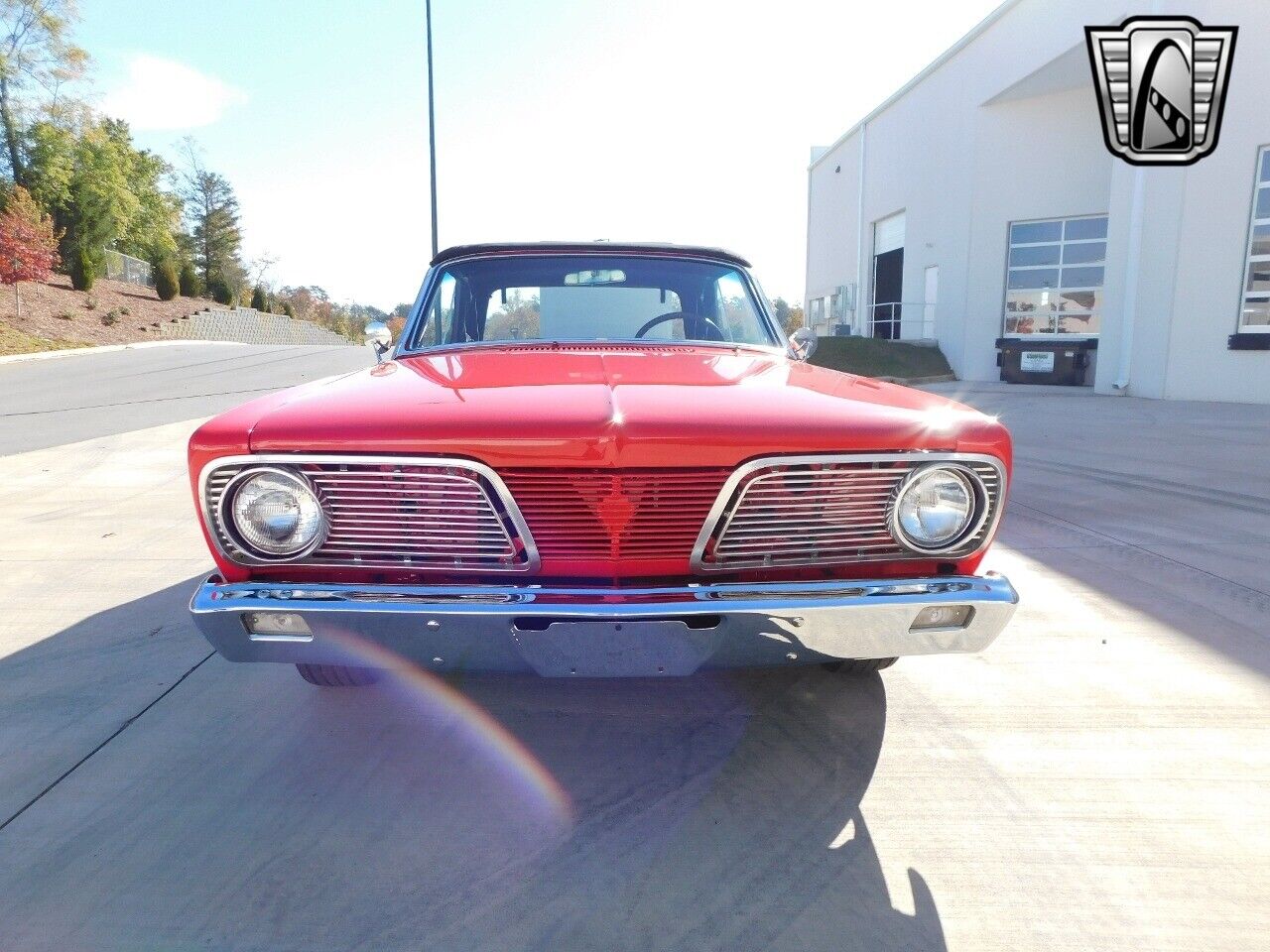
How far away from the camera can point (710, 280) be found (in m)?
3.26

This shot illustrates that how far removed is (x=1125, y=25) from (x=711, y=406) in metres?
12.9

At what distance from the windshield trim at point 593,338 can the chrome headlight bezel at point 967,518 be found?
116cm

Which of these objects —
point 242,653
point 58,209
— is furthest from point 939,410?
point 58,209

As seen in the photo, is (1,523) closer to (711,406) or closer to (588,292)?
(588,292)

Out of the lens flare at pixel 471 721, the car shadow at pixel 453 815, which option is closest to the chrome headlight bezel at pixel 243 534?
the lens flare at pixel 471 721

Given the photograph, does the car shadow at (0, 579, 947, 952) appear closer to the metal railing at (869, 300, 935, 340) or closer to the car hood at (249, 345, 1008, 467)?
the car hood at (249, 345, 1008, 467)

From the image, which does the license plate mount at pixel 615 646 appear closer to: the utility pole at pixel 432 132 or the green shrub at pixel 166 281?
the utility pole at pixel 432 132

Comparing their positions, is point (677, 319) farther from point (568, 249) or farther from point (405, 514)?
point (405, 514)

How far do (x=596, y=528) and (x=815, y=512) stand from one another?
1.68 ft

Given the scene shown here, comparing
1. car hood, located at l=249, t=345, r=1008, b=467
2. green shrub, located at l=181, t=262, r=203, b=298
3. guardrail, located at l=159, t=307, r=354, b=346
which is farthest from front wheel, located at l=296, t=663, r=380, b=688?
green shrub, located at l=181, t=262, r=203, b=298

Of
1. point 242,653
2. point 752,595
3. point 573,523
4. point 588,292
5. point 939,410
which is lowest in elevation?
point 242,653

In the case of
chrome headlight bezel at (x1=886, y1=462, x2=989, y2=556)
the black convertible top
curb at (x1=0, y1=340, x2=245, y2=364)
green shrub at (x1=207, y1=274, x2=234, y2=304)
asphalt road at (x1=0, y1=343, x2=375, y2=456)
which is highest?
green shrub at (x1=207, y1=274, x2=234, y2=304)

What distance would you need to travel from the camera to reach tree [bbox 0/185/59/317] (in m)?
26.4

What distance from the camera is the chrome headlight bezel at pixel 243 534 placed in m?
1.81
